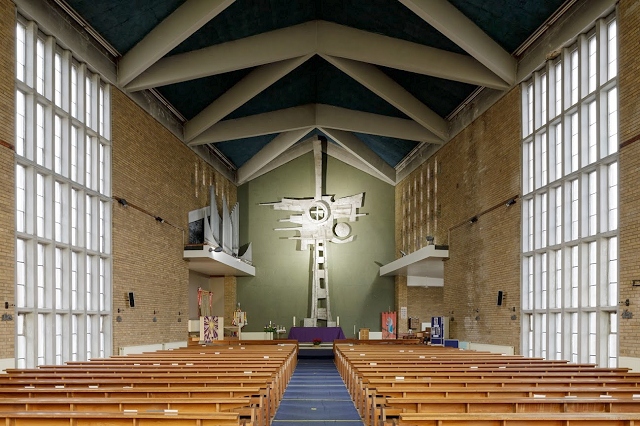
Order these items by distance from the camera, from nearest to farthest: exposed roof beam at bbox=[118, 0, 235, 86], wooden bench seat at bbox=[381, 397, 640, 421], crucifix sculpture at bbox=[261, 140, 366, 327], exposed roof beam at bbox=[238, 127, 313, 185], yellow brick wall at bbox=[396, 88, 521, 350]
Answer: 1. wooden bench seat at bbox=[381, 397, 640, 421]
2. exposed roof beam at bbox=[118, 0, 235, 86]
3. yellow brick wall at bbox=[396, 88, 521, 350]
4. exposed roof beam at bbox=[238, 127, 313, 185]
5. crucifix sculpture at bbox=[261, 140, 366, 327]

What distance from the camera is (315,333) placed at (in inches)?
1184

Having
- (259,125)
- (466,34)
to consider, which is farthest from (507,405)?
(259,125)

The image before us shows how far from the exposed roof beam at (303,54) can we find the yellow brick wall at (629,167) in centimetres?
534

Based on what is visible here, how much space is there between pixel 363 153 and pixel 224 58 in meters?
12.5

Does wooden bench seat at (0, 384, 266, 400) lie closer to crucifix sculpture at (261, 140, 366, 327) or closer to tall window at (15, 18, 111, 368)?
tall window at (15, 18, 111, 368)

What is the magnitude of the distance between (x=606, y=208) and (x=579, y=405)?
7695 mm

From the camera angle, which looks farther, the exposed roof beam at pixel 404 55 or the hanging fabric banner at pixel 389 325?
the hanging fabric banner at pixel 389 325

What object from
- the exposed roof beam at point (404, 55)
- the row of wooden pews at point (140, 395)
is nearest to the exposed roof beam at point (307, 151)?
the exposed roof beam at point (404, 55)

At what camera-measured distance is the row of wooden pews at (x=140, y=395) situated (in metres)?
5.45

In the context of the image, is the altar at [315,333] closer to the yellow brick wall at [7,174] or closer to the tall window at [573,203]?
the tall window at [573,203]

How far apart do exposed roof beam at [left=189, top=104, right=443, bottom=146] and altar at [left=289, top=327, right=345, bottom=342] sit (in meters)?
8.77

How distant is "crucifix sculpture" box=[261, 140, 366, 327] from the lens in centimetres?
3256

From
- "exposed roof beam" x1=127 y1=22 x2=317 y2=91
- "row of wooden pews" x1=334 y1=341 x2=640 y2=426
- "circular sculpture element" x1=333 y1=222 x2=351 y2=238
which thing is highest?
"exposed roof beam" x1=127 y1=22 x2=317 y2=91

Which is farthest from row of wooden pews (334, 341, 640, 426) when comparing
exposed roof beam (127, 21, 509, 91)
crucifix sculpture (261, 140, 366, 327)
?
crucifix sculpture (261, 140, 366, 327)
